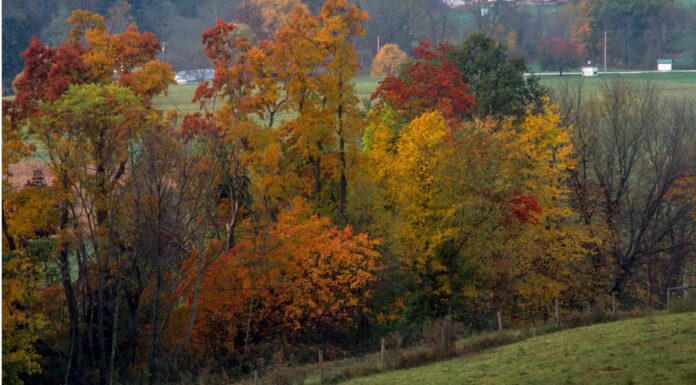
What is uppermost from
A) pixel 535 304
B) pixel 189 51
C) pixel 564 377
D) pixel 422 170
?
pixel 189 51

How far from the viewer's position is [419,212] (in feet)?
139

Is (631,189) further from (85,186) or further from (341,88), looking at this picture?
(85,186)

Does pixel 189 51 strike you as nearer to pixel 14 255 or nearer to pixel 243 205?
pixel 243 205

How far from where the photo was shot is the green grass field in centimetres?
8925

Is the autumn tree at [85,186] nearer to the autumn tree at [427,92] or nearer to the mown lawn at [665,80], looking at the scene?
the autumn tree at [427,92]

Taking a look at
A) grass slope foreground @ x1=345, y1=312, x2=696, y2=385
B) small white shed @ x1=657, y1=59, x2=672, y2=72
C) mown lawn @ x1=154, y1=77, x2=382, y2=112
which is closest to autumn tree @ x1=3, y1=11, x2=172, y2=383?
grass slope foreground @ x1=345, y1=312, x2=696, y2=385

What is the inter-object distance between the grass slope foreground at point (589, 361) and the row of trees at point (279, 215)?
27.4 ft

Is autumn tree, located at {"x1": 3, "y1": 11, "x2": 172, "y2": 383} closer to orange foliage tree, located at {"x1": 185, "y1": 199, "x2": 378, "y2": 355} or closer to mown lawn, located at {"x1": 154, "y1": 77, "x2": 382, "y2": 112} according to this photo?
orange foliage tree, located at {"x1": 185, "y1": 199, "x2": 378, "y2": 355}

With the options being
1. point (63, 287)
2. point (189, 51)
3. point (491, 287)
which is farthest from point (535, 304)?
point (189, 51)

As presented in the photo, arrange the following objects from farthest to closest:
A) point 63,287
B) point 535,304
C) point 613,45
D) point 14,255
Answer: point 613,45 < point 535,304 < point 63,287 < point 14,255

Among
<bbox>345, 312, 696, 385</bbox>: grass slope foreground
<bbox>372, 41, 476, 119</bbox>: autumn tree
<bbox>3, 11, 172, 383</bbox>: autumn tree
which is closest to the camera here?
<bbox>345, 312, 696, 385</bbox>: grass slope foreground

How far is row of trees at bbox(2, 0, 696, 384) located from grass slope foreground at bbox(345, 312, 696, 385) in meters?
8.36

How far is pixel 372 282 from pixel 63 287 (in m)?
11.8

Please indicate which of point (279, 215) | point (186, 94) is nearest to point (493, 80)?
point (279, 215)
